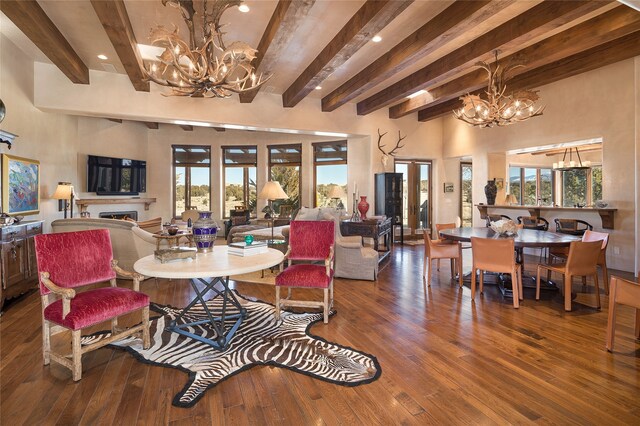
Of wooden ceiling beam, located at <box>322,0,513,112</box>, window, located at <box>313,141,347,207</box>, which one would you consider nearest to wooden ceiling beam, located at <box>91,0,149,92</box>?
wooden ceiling beam, located at <box>322,0,513,112</box>

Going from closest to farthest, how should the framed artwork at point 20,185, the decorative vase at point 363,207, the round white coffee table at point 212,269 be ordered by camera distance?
the round white coffee table at point 212,269
the framed artwork at point 20,185
the decorative vase at point 363,207

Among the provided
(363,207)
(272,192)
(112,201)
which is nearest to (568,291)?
(363,207)

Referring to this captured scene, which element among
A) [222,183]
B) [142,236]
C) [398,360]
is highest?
[222,183]

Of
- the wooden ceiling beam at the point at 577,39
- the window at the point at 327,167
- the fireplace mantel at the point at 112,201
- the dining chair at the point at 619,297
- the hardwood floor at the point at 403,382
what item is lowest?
the hardwood floor at the point at 403,382

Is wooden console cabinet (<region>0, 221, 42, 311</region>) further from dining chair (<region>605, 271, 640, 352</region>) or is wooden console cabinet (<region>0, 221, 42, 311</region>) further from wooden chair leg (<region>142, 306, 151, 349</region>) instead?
dining chair (<region>605, 271, 640, 352</region>)

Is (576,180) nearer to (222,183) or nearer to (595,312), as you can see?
(595,312)

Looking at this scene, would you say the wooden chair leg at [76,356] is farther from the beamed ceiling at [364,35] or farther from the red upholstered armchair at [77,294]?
the beamed ceiling at [364,35]

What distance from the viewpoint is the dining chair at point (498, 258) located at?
3.65 meters

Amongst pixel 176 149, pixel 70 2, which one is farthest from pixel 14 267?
pixel 176 149

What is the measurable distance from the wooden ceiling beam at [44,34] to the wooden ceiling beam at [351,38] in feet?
11.2

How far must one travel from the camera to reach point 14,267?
394cm

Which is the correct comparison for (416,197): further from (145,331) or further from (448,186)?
(145,331)

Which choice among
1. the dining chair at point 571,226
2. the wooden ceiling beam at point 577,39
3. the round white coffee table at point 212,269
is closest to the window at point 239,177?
the wooden ceiling beam at point 577,39

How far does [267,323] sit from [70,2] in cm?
413
